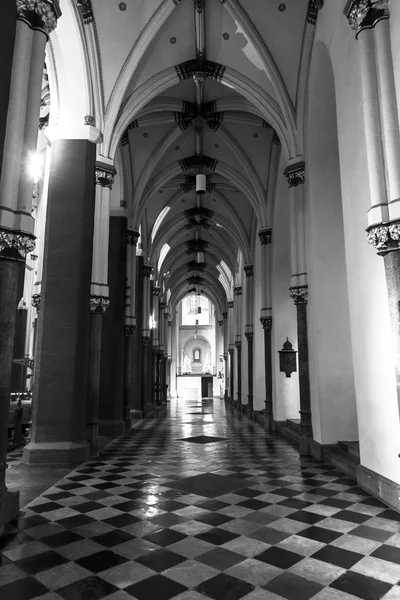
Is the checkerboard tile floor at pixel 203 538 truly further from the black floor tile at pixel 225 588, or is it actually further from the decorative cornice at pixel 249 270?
the decorative cornice at pixel 249 270

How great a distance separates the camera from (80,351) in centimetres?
745

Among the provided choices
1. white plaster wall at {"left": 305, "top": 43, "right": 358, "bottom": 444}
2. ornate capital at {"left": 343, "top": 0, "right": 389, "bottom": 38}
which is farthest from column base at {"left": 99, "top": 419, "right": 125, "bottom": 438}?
ornate capital at {"left": 343, "top": 0, "right": 389, "bottom": 38}

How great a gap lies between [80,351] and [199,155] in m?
9.93

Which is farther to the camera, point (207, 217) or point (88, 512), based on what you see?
point (207, 217)

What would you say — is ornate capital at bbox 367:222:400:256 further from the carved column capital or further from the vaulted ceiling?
the carved column capital

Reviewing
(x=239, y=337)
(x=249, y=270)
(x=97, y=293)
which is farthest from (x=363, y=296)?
(x=239, y=337)

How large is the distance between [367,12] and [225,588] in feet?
19.5

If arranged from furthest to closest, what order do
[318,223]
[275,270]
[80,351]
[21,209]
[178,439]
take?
[275,270] < [178,439] < [318,223] < [80,351] < [21,209]

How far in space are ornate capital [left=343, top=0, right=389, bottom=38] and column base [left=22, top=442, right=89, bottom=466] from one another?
712 cm

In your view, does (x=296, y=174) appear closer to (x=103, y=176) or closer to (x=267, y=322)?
(x=103, y=176)

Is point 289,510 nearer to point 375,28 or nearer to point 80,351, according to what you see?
point 80,351

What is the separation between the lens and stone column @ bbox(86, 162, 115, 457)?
8.35 meters

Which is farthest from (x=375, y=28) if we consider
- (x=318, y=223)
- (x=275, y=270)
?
(x=275, y=270)

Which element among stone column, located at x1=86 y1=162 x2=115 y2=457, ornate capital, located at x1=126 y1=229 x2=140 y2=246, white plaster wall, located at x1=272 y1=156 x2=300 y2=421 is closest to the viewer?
stone column, located at x1=86 y1=162 x2=115 y2=457
